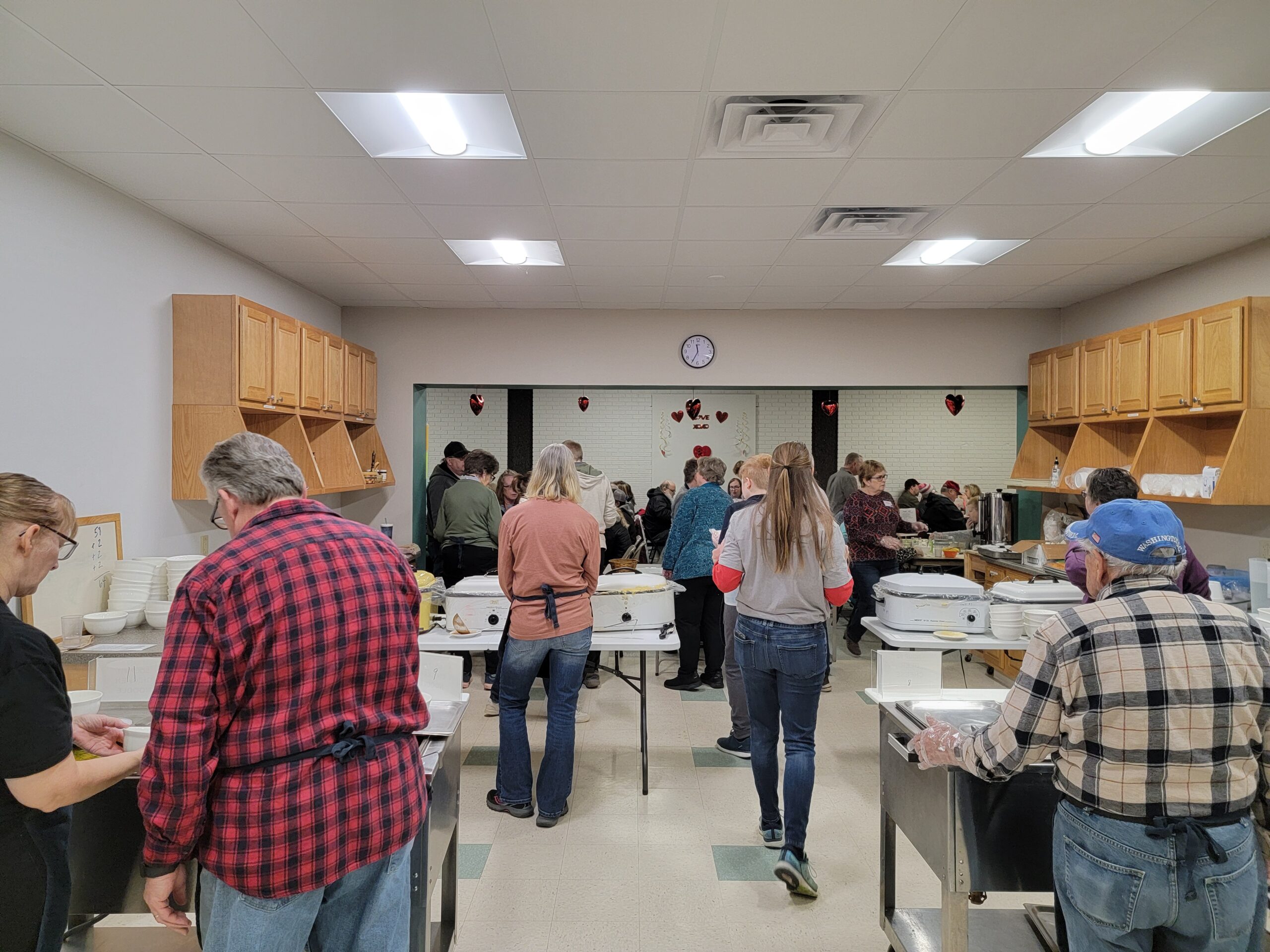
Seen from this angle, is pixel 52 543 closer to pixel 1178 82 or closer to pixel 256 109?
pixel 256 109

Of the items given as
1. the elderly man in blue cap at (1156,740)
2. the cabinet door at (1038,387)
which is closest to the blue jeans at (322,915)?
the elderly man in blue cap at (1156,740)

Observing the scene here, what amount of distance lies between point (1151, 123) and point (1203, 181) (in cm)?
74

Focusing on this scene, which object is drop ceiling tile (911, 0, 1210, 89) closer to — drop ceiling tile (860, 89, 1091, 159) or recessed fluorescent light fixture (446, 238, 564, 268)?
drop ceiling tile (860, 89, 1091, 159)

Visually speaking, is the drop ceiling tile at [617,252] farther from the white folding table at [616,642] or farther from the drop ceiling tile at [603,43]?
the white folding table at [616,642]

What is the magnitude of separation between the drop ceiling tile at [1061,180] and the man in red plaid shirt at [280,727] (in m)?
3.15

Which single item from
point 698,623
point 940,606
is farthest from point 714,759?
point 940,606

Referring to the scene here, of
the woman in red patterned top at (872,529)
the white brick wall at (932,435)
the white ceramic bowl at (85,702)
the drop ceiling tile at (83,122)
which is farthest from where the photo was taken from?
the white brick wall at (932,435)

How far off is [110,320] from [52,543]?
8.02 ft

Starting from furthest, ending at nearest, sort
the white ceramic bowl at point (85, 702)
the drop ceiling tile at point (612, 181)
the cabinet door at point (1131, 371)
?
the cabinet door at point (1131, 371) < the drop ceiling tile at point (612, 181) < the white ceramic bowl at point (85, 702)

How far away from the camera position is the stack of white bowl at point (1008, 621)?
3549 millimetres

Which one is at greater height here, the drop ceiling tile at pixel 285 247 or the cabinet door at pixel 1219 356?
the drop ceiling tile at pixel 285 247

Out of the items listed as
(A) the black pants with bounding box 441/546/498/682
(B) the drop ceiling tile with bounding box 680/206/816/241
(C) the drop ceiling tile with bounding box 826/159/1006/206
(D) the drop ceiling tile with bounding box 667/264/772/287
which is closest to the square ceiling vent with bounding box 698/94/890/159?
(C) the drop ceiling tile with bounding box 826/159/1006/206

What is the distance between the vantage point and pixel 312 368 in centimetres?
497

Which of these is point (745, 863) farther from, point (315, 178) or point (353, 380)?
point (353, 380)
